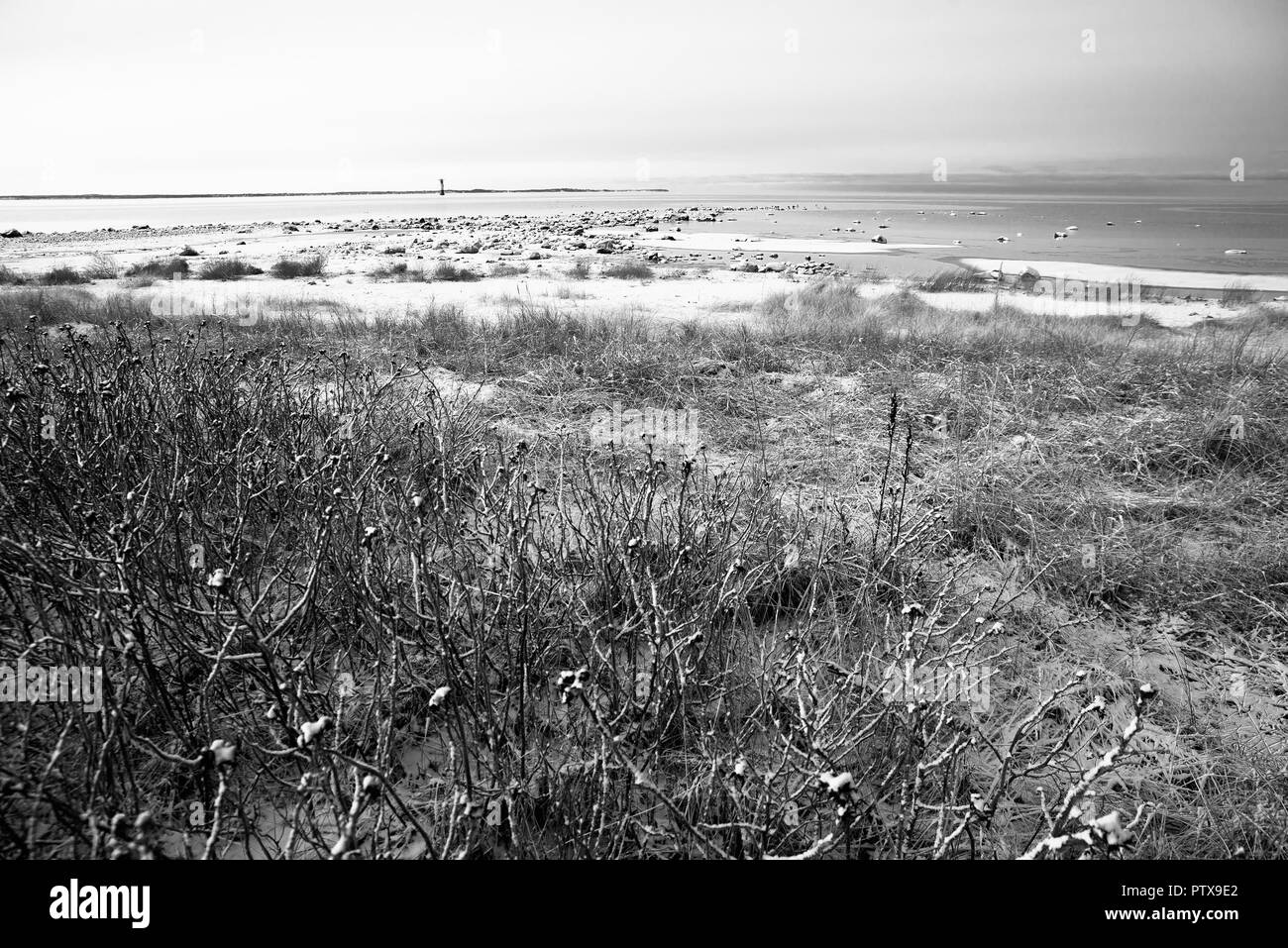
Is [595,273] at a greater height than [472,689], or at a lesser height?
greater

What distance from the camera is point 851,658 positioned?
271 centimetres

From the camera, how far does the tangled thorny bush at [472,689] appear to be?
161 cm

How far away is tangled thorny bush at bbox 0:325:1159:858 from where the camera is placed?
5.28 ft

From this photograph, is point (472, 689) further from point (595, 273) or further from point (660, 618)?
point (595, 273)

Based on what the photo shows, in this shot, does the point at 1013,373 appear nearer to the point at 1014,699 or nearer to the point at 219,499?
the point at 1014,699

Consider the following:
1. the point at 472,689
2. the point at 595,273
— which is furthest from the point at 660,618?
the point at 595,273

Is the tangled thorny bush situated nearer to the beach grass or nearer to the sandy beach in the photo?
the beach grass

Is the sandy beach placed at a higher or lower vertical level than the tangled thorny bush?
higher

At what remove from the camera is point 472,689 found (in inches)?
89.0

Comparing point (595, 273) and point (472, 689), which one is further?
point (595, 273)

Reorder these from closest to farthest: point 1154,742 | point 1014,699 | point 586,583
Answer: point 1154,742 → point 1014,699 → point 586,583

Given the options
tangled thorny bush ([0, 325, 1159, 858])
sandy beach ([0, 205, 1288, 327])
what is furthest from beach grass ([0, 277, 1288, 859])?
sandy beach ([0, 205, 1288, 327])

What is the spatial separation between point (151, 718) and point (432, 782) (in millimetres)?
994
